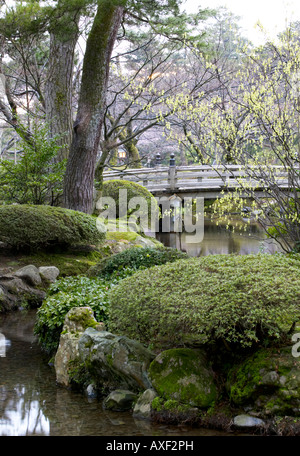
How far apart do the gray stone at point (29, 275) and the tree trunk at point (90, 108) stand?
7.50ft

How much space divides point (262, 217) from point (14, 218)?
14.7 ft

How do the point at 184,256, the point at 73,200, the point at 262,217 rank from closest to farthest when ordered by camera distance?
the point at 184,256
the point at 262,217
the point at 73,200

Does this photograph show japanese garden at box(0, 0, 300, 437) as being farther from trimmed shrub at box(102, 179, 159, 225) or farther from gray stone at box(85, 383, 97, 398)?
trimmed shrub at box(102, 179, 159, 225)

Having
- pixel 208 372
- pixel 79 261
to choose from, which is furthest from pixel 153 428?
pixel 79 261

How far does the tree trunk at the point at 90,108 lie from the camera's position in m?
9.48

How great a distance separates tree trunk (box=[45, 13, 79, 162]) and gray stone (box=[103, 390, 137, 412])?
7774mm

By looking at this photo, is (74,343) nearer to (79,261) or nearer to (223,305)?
(223,305)

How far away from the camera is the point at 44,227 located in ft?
29.5

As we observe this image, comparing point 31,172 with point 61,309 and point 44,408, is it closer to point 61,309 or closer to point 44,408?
point 61,309

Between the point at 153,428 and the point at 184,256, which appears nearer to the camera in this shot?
the point at 153,428

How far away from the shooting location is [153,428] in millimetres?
3557

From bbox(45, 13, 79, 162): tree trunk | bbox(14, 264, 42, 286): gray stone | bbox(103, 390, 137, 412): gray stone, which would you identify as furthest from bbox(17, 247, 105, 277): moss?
bbox(103, 390, 137, 412): gray stone

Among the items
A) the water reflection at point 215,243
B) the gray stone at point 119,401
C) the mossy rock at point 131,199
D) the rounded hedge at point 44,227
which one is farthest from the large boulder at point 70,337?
the water reflection at point 215,243

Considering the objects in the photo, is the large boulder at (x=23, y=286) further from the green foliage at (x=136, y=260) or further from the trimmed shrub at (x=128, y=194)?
the trimmed shrub at (x=128, y=194)
